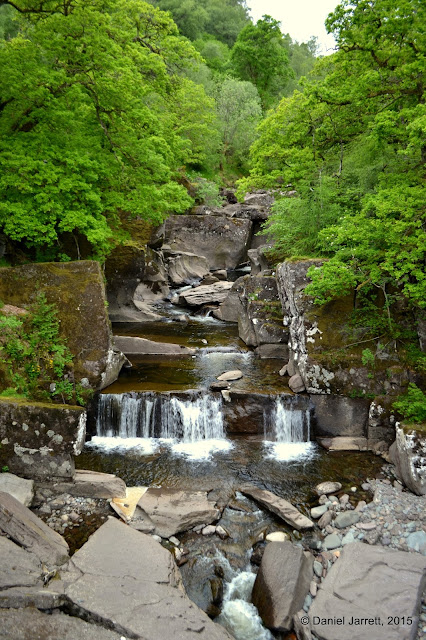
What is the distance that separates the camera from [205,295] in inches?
891

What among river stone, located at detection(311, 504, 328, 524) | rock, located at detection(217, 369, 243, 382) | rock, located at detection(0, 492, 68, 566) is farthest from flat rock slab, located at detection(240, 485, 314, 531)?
rock, located at detection(217, 369, 243, 382)

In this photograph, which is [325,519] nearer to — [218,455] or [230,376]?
[218,455]

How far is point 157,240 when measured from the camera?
22062 mm

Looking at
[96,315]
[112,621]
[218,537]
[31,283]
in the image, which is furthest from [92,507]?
[31,283]

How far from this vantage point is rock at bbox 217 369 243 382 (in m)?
12.4

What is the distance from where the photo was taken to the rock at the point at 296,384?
11171mm

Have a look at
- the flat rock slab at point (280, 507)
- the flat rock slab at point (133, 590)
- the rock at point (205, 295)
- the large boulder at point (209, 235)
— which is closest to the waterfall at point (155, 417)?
the flat rock slab at point (280, 507)

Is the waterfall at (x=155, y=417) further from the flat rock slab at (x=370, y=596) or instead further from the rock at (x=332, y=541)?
the flat rock slab at (x=370, y=596)

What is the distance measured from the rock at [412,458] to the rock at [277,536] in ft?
10.1

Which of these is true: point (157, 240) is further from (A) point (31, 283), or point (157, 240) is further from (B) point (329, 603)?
(B) point (329, 603)

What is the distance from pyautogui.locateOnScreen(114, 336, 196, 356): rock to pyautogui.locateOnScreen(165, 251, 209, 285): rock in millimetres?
12314

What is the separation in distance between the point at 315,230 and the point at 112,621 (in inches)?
505

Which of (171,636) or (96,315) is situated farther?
(96,315)

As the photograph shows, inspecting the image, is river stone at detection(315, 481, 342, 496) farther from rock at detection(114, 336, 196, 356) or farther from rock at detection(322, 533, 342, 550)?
rock at detection(114, 336, 196, 356)
